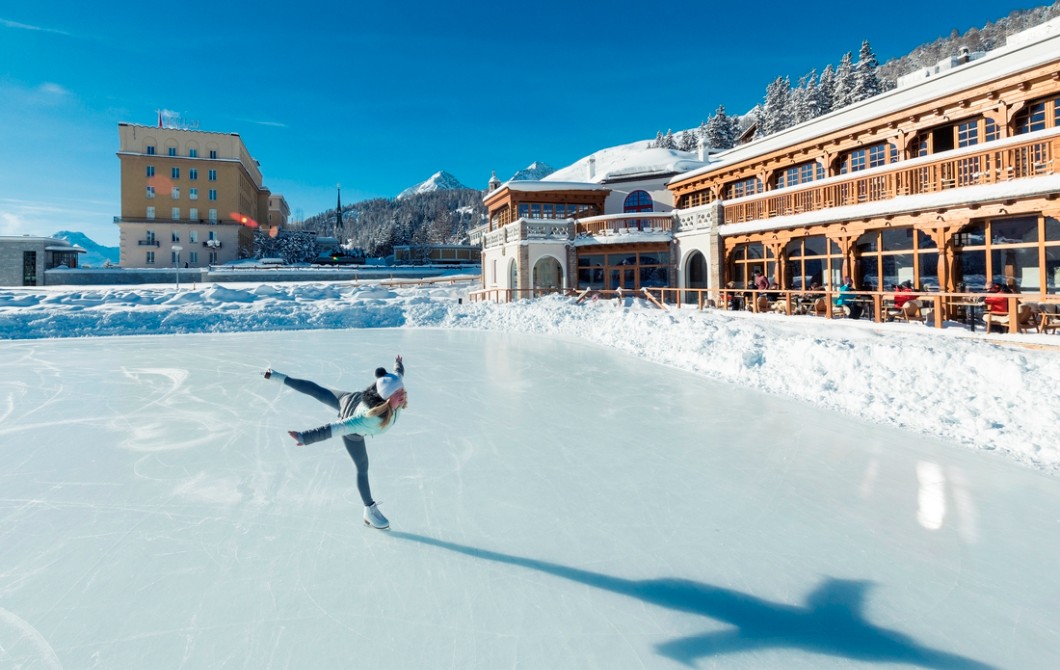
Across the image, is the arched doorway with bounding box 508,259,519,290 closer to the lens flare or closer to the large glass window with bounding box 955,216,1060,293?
the large glass window with bounding box 955,216,1060,293

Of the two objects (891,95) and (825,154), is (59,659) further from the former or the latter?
(891,95)

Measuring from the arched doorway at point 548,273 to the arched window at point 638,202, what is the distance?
5.21 metres

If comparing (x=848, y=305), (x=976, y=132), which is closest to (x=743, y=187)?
(x=976, y=132)

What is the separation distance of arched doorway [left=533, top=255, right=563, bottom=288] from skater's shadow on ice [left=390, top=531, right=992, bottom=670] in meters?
26.9

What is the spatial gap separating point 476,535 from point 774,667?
2.26m

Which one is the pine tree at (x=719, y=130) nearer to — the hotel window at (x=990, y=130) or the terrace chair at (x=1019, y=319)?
the hotel window at (x=990, y=130)

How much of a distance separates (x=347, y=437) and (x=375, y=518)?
0.73m

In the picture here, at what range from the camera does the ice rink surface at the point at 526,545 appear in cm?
297

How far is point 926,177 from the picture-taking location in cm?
1507

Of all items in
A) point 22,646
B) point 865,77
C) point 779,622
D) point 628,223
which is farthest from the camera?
point 865,77

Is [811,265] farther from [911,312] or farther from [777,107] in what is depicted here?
[777,107]

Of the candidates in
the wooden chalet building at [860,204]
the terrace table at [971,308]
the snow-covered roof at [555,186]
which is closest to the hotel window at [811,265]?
the wooden chalet building at [860,204]

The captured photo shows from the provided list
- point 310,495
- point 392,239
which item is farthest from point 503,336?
point 392,239

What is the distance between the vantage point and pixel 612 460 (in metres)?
5.97
